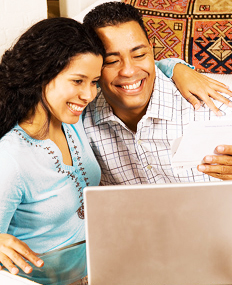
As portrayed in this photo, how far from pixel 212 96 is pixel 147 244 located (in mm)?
838

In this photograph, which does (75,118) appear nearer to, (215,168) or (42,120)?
(42,120)

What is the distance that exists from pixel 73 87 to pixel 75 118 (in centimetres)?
12

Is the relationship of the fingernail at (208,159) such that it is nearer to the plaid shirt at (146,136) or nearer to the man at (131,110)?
the man at (131,110)

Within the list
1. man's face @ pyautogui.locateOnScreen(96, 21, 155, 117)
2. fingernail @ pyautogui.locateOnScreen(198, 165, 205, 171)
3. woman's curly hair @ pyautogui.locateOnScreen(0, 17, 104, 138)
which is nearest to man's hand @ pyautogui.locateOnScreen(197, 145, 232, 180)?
fingernail @ pyautogui.locateOnScreen(198, 165, 205, 171)

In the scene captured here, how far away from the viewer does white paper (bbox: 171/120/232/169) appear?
101 centimetres

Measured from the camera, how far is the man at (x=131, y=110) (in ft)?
4.22

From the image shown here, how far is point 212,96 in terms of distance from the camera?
53.2 inches

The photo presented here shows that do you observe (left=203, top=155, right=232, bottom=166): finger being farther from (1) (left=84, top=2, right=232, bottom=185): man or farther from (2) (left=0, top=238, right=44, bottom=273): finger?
(2) (left=0, top=238, right=44, bottom=273): finger

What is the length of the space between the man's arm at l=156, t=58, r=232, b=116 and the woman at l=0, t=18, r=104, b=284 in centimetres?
39

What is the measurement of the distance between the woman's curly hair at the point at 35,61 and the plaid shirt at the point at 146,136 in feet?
1.12

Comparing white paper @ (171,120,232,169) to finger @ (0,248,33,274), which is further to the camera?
white paper @ (171,120,232,169)

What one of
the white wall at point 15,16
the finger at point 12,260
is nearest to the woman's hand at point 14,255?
the finger at point 12,260

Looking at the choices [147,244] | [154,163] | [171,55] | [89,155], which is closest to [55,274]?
[147,244]

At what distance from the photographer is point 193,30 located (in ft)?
7.26
